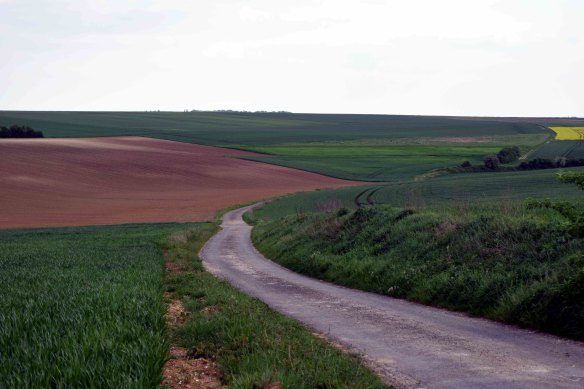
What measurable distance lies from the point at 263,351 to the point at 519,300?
20.9 ft

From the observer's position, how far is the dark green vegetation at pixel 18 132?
11338 cm

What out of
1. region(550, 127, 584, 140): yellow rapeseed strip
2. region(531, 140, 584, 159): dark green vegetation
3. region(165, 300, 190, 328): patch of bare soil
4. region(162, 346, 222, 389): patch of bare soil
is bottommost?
region(165, 300, 190, 328): patch of bare soil

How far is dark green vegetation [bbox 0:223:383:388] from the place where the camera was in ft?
22.1

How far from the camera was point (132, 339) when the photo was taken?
332 inches

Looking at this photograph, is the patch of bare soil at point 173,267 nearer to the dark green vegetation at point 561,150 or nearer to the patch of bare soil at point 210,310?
the patch of bare soil at point 210,310

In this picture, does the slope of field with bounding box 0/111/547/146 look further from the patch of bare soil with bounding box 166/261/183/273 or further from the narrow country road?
the narrow country road

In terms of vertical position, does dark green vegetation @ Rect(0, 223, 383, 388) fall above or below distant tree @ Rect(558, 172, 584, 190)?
below

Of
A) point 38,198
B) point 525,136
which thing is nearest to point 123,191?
point 38,198

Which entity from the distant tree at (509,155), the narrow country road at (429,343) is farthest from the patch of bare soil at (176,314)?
the distant tree at (509,155)

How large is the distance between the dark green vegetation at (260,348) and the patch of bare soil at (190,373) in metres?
0.15

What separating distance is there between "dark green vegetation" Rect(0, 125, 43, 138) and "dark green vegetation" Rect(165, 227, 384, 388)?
110 metres

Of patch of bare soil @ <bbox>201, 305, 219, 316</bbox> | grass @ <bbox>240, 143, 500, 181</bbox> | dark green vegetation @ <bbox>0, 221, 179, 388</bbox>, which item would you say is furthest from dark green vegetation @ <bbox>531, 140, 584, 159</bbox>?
dark green vegetation @ <bbox>0, 221, 179, 388</bbox>

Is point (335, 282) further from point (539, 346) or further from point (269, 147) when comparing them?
point (269, 147)

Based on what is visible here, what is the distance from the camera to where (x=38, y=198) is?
233ft
